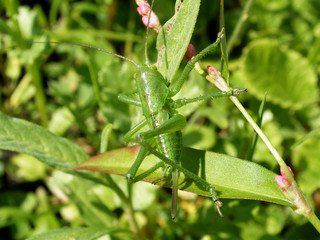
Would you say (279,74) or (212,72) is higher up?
(212,72)

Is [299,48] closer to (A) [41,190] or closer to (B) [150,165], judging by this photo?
(B) [150,165]

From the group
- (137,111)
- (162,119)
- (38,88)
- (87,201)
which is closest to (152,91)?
(162,119)

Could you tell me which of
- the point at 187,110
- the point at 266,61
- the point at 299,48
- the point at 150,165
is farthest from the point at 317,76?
the point at 150,165

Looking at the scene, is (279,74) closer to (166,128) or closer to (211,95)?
(211,95)

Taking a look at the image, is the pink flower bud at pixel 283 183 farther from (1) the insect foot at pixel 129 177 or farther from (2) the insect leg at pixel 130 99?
(2) the insect leg at pixel 130 99

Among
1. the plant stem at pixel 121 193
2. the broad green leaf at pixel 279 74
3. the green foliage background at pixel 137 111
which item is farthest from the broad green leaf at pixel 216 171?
the broad green leaf at pixel 279 74

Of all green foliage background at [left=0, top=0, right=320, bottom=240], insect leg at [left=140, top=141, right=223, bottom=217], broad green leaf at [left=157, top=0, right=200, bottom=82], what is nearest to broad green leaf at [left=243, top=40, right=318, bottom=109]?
green foliage background at [left=0, top=0, right=320, bottom=240]
